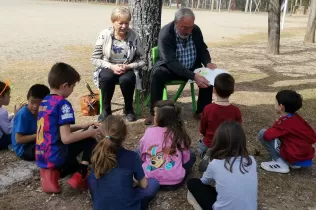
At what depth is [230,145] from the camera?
98.4 inches

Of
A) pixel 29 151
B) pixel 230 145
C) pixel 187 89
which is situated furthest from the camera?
pixel 187 89

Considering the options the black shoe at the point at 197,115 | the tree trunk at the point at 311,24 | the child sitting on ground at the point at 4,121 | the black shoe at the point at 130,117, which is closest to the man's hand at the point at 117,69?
the black shoe at the point at 130,117

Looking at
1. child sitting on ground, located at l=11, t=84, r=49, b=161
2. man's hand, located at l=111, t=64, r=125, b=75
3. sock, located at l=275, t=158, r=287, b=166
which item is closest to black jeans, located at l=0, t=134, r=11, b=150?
child sitting on ground, located at l=11, t=84, r=49, b=161

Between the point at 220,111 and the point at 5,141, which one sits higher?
the point at 220,111

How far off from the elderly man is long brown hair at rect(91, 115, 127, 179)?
1987 millimetres

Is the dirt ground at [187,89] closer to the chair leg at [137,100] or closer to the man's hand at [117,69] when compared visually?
the chair leg at [137,100]

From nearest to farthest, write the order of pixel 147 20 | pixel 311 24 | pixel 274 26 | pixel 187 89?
1. pixel 147 20
2. pixel 187 89
3. pixel 274 26
4. pixel 311 24

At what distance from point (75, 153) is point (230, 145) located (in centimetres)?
131

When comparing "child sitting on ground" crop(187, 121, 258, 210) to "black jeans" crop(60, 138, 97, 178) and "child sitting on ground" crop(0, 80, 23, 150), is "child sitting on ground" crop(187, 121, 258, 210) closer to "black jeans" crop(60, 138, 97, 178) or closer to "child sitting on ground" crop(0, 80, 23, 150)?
"black jeans" crop(60, 138, 97, 178)

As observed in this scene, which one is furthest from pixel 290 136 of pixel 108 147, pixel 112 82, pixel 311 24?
pixel 311 24

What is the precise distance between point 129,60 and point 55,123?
1.89m

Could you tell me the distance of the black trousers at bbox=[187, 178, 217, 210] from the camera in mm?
2596

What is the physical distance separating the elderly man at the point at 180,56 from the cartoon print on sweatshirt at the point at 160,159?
58.7 inches

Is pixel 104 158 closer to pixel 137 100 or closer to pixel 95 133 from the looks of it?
pixel 95 133
